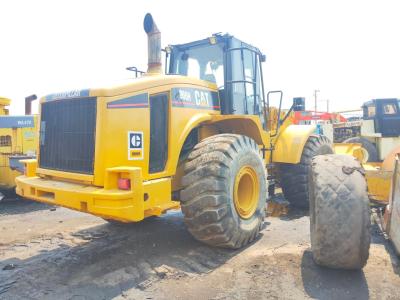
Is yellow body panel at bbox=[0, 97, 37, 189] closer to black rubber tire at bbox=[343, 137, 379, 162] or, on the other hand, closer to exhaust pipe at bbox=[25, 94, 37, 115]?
exhaust pipe at bbox=[25, 94, 37, 115]

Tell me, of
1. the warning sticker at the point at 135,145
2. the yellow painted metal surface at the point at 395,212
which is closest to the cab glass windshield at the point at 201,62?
the warning sticker at the point at 135,145

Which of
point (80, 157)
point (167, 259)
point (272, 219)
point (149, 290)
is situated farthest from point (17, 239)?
point (272, 219)

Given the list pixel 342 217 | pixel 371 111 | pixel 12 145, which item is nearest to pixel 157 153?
pixel 342 217

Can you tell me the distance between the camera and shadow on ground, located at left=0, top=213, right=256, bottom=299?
12.2 ft

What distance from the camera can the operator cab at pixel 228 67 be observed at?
558 centimetres

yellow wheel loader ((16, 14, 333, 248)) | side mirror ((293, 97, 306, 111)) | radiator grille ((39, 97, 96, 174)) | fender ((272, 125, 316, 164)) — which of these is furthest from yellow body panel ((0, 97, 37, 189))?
side mirror ((293, 97, 306, 111))

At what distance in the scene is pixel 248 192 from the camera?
516 cm

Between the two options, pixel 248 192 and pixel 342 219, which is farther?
pixel 248 192

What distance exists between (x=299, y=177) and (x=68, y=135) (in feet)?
13.4

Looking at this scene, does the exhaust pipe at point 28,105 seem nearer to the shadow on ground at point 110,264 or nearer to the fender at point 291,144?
the shadow on ground at point 110,264

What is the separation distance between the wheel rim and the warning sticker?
140 centimetres

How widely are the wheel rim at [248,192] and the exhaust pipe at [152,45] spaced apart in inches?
69.8

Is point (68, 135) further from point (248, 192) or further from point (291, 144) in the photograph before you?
point (291, 144)

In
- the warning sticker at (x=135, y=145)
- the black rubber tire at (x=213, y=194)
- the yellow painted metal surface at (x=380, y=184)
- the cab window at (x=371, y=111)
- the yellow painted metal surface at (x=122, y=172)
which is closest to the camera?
the yellow painted metal surface at (x=122, y=172)
